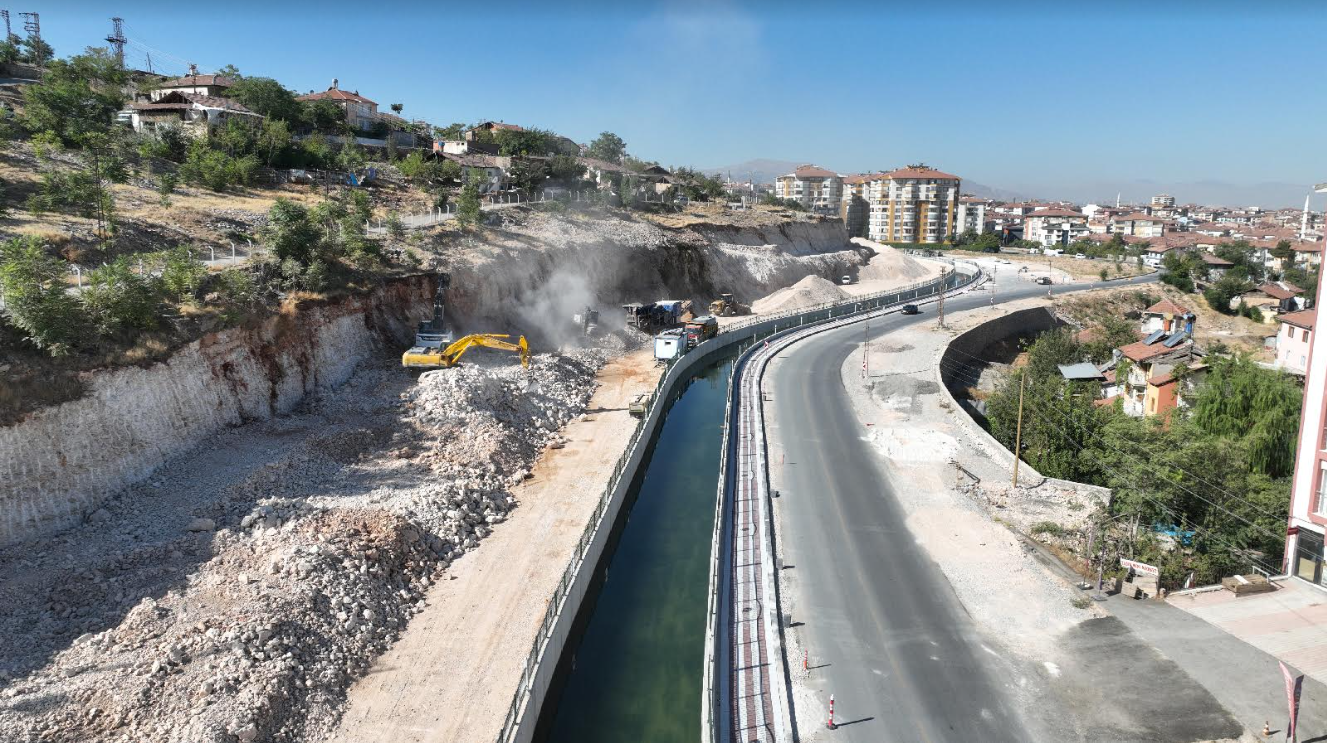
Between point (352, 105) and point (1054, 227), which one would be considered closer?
point (352, 105)

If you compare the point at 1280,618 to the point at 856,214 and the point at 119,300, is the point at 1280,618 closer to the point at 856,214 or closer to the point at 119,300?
the point at 119,300

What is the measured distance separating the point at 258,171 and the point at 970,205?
140 meters

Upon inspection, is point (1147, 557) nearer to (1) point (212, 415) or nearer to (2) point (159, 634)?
(2) point (159, 634)

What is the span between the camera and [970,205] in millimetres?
157375

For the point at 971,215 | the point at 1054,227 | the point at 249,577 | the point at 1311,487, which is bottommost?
the point at 249,577

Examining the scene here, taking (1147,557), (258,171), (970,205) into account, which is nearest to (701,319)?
(258,171)

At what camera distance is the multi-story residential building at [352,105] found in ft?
256

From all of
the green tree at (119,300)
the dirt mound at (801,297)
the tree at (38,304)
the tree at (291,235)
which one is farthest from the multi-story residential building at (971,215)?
the tree at (38,304)

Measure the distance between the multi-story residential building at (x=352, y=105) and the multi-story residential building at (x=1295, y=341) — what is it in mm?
75646

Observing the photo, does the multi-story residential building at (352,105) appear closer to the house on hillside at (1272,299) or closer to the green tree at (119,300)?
the green tree at (119,300)

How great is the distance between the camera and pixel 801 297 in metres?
67.0

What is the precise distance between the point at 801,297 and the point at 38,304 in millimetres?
54136

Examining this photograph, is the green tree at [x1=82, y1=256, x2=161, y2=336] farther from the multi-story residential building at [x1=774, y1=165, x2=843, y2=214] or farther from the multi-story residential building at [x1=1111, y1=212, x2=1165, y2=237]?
the multi-story residential building at [x1=1111, y1=212, x2=1165, y2=237]

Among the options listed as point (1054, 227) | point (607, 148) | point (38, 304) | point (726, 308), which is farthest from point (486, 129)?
point (1054, 227)
